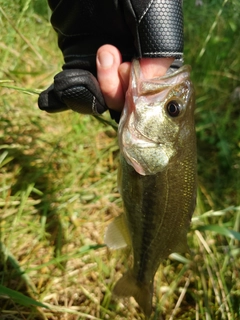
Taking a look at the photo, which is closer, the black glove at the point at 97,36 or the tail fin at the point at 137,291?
the black glove at the point at 97,36

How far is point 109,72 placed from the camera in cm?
161

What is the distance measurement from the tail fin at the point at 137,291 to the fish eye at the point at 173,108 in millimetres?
972

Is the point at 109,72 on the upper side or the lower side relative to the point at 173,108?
upper

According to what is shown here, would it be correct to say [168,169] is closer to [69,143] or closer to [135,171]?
[135,171]

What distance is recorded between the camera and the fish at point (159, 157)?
1.67m

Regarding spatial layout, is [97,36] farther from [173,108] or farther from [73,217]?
[73,217]

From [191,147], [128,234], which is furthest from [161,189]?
[128,234]

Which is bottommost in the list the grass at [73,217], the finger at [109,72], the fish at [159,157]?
the grass at [73,217]

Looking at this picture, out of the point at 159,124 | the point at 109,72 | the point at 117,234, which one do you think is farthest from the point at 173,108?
the point at 117,234

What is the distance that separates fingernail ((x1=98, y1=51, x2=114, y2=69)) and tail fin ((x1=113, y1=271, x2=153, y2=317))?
119cm

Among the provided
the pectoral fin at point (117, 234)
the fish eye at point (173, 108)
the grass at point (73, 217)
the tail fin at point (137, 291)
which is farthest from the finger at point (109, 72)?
the tail fin at point (137, 291)

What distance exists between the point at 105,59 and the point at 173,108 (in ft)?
1.31

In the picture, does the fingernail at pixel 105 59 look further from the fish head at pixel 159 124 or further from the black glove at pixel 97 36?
the fish head at pixel 159 124

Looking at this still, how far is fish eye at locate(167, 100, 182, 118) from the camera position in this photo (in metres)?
1.69
